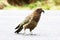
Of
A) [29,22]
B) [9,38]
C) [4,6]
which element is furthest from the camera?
[4,6]

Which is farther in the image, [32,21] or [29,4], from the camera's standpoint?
[29,4]

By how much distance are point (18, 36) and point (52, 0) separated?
47.4ft

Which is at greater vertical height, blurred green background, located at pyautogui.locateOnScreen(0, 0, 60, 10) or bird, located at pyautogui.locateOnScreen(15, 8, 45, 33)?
bird, located at pyautogui.locateOnScreen(15, 8, 45, 33)

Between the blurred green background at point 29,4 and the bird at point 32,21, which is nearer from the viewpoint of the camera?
the bird at point 32,21

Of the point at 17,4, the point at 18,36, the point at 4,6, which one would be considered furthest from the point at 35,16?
the point at 17,4

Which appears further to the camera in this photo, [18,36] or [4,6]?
[4,6]

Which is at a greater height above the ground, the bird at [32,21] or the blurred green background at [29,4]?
the bird at [32,21]

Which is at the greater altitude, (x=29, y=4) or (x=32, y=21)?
(x=32, y=21)

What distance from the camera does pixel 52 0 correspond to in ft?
69.0

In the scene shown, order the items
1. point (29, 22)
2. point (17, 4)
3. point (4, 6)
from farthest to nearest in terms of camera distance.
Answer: point (17, 4) → point (4, 6) → point (29, 22)

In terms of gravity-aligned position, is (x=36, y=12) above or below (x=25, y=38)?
above

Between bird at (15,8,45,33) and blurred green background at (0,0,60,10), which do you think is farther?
blurred green background at (0,0,60,10)

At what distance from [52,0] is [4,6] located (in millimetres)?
3224

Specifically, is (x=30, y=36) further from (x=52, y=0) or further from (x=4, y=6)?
(x=52, y=0)
